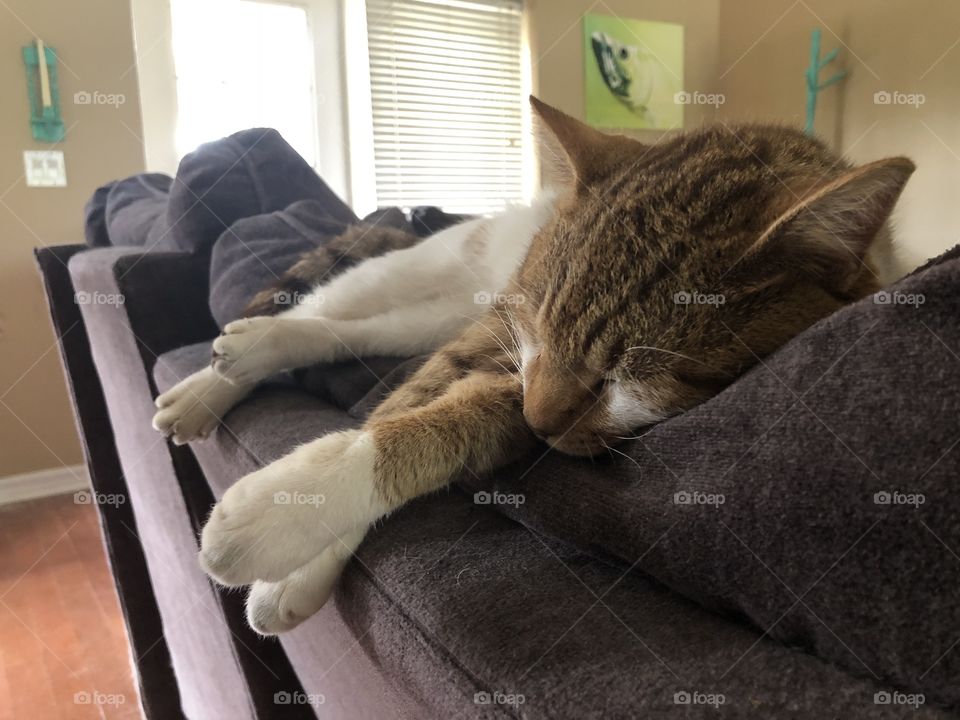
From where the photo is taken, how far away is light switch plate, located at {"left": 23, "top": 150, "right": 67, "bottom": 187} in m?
3.17

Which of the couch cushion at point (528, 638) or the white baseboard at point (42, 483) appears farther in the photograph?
the white baseboard at point (42, 483)

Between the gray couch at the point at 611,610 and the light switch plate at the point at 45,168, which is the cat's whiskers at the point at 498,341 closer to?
the gray couch at the point at 611,610

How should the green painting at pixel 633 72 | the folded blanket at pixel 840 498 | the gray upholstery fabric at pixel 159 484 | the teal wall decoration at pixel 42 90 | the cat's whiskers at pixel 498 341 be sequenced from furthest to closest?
the green painting at pixel 633 72 → the teal wall decoration at pixel 42 90 → the gray upholstery fabric at pixel 159 484 → the cat's whiskers at pixel 498 341 → the folded blanket at pixel 840 498

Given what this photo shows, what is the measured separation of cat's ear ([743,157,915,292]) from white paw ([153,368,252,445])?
830 millimetres

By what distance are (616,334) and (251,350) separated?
2.26ft

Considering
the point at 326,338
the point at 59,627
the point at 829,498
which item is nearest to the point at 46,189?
the point at 59,627

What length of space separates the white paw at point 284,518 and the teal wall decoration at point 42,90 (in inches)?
127

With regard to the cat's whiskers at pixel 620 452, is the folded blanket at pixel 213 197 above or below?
above

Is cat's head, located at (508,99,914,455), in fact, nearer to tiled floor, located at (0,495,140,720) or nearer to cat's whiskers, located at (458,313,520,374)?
cat's whiskers, located at (458,313,520,374)

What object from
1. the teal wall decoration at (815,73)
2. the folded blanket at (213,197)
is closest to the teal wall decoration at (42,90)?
the folded blanket at (213,197)

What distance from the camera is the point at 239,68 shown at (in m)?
3.48

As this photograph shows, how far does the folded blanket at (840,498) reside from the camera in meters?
0.41

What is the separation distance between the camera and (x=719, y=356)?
68cm

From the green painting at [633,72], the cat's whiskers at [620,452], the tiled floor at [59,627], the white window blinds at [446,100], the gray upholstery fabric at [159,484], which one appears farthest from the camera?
the green painting at [633,72]
